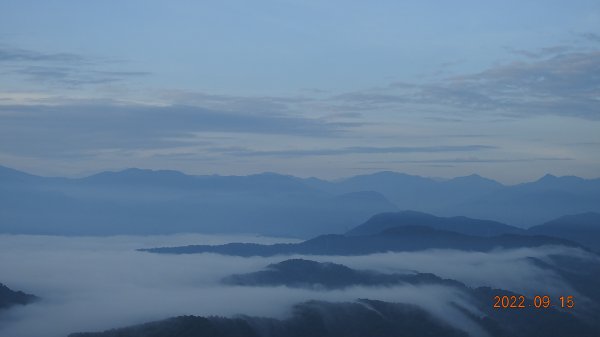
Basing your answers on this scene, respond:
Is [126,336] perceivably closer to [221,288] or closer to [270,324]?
[270,324]

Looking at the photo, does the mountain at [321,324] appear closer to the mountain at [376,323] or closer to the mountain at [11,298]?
the mountain at [376,323]

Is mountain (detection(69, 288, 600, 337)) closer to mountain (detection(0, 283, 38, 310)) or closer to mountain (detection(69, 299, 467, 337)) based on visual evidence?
mountain (detection(69, 299, 467, 337))

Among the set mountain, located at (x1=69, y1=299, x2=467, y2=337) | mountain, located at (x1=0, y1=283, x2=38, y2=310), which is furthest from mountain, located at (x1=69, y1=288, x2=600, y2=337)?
mountain, located at (x1=0, y1=283, x2=38, y2=310)

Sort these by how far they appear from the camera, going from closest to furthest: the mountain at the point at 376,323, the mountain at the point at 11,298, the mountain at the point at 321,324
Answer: the mountain at the point at 321,324, the mountain at the point at 376,323, the mountain at the point at 11,298

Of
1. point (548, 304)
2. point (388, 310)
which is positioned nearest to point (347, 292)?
point (388, 310)

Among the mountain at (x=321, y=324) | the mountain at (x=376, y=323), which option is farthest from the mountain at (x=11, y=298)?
the mountain at (x=376, y=323)

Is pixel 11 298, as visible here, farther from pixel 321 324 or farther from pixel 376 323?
pixel 376 323

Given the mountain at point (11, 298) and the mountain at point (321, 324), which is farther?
the mountain at point (11, 298)

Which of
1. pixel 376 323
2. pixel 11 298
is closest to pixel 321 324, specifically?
pixel 376 323
